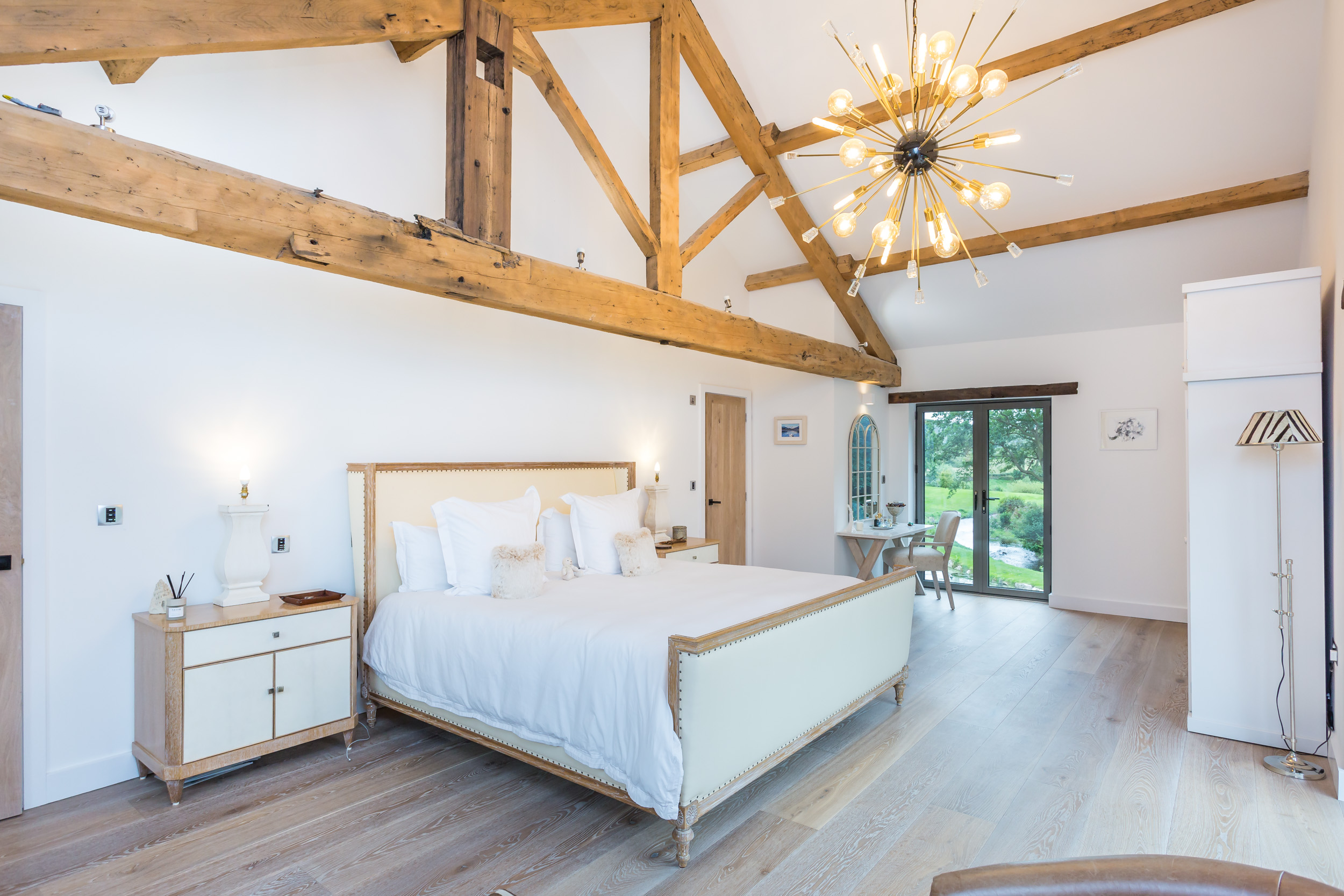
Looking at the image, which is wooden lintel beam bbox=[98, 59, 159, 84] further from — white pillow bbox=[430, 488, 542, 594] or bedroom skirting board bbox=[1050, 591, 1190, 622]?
bedroom skirting board bbox=[1050, 591, 1190, 622]

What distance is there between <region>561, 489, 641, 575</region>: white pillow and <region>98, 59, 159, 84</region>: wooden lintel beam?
2.76 meters

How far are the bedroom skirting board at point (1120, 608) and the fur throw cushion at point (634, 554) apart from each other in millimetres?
4403

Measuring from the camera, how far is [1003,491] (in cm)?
681

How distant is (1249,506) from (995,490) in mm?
3578

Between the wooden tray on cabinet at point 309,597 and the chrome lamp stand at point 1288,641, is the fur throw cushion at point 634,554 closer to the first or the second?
the wooden tray on cabinet at point 309,597

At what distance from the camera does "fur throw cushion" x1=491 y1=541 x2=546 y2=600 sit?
3270 millimetres

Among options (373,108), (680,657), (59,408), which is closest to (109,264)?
(59,408)

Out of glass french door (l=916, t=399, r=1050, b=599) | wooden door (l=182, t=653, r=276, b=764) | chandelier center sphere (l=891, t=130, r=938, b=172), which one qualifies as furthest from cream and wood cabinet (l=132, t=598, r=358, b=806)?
glass french door (l=916, t=399, r=1050, b=599)

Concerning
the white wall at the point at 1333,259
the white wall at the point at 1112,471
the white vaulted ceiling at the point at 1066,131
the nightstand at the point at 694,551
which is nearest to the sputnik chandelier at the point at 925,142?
the white wall at the point at 1333,259

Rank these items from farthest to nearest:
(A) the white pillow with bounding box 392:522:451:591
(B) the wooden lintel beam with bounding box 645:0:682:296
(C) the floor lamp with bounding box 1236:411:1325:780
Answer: (B) the wooden lintel beam with bounding box 645:0:682:296 < (A) the white pillow with bounding box 392:522:451:591 < (C) the floor lamp with bounding box 1236:411:1325:780

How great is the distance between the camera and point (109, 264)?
2871 mm

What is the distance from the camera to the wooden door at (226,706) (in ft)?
8.98

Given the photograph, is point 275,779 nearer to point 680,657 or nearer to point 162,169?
point 680,657

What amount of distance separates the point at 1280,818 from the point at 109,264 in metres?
5.12
